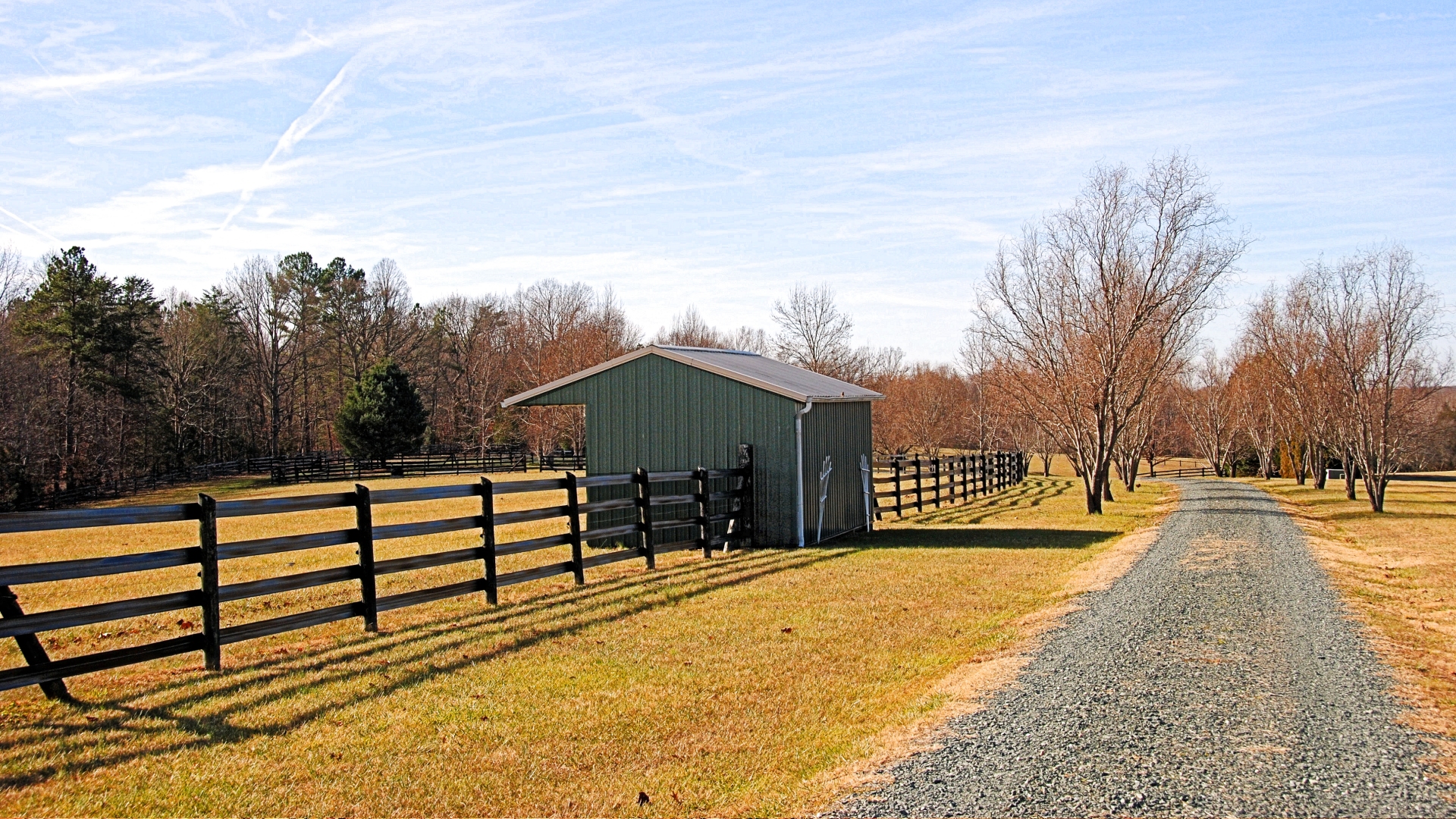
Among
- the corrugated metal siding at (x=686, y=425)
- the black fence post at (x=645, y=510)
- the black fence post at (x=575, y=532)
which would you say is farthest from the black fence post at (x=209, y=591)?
the corrugated metal siding at (x=686, y=425)

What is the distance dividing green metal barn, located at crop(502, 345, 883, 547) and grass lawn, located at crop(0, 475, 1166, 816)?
12.0 feet

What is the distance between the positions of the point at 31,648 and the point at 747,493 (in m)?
10.2

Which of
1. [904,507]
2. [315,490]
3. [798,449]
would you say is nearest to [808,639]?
[798,449]

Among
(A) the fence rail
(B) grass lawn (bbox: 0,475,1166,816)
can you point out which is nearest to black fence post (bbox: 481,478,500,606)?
(B) grass lawn (bbox: 0,475,1166,816)

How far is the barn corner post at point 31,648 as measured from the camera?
5.89 m

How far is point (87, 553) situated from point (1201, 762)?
64.5 feet

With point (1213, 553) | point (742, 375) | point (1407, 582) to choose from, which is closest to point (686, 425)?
point (742, 375)

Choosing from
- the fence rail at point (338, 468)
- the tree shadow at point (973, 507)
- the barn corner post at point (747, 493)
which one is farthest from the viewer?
the fence rail at point (338, 468)

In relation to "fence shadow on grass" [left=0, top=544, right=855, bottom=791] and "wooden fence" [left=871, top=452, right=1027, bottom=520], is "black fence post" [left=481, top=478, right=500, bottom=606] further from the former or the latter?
"wooden fence" [left=871, top=452, right=1027, bottom=520]

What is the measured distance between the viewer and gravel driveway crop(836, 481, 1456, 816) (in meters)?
4.28

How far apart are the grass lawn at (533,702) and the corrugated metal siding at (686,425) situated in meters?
3.67

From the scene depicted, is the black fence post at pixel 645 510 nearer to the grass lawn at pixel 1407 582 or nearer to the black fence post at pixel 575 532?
the black fence post at pixel 575 532

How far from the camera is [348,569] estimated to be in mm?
8375

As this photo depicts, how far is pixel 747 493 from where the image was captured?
15.1 m
